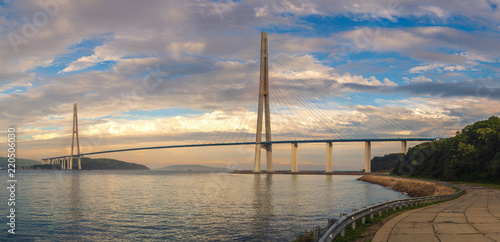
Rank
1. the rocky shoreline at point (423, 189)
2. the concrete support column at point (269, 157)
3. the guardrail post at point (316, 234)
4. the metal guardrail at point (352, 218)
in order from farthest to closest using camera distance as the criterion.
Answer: the concrete support column at point (269, 157), the rocky shoreline at point (423, 189), the metal guardrail at point (352, 218), the guardrail post at point (316, 234)

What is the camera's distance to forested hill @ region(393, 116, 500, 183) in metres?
62.9

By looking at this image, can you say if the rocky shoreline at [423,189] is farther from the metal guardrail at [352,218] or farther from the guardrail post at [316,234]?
the guardrail post at [316,234]

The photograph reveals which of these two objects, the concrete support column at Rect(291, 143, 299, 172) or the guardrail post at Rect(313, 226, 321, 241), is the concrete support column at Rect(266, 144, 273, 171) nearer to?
the concrete support column at Rect(291, 143, 299, 172)

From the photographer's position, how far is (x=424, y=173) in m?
87.9

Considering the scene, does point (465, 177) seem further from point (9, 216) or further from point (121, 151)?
point (121, 151)

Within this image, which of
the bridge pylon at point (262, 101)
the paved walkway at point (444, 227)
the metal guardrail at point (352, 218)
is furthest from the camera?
the bridge pylon at point (262, 101)

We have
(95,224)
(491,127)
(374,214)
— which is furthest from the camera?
(491,127)

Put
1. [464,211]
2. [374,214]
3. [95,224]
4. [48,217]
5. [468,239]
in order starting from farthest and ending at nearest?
[48,217]
[95,224]
[464,211]
[374,214]
[468,239]

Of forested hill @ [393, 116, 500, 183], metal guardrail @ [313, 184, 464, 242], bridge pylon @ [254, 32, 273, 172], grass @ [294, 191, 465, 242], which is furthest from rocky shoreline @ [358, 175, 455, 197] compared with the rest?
bridge pylon @ [254, 32, 273, 172]

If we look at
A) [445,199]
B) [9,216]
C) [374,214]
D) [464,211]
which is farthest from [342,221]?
[9,216]

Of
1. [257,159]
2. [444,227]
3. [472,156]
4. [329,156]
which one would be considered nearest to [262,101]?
[257,159]

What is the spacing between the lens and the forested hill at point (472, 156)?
62.9 metres

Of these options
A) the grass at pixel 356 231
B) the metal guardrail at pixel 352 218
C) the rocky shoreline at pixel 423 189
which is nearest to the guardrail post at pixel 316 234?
the metal guardrail at pixel 352 218

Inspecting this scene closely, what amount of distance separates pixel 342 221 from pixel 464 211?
13.6 metres
